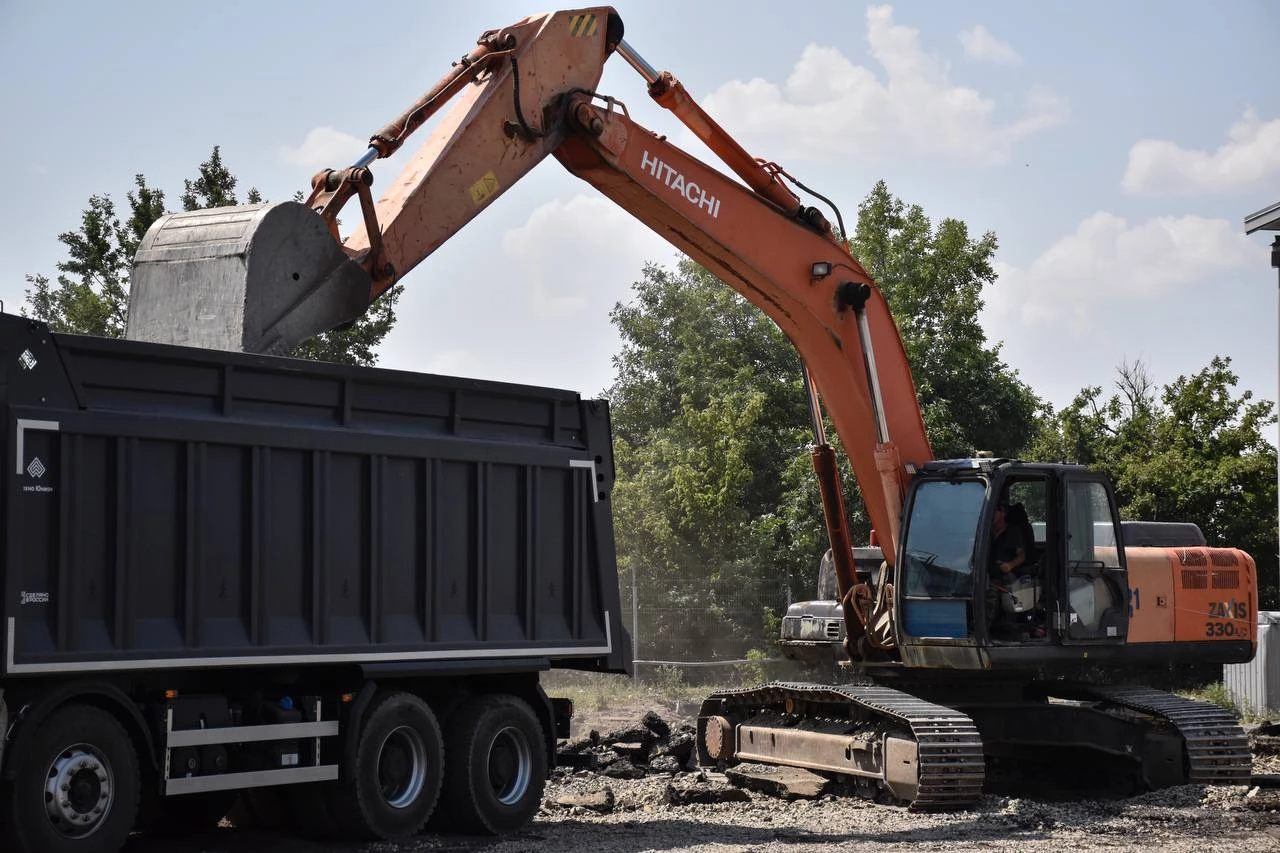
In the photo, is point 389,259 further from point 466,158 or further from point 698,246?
point 698,246

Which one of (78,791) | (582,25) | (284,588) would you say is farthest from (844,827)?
(582,25)

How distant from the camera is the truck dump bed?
904cm

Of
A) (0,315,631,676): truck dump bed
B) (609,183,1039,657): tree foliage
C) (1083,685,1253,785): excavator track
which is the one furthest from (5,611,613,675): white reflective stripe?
(609,183,1039,657): tree foliage

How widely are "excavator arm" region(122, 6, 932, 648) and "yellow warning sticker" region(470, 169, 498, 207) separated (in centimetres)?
1

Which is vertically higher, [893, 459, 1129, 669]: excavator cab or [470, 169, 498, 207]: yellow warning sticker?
[470, 169, 498, 207]: yellow warning sticker

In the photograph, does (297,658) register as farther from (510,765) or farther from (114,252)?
(114,252)

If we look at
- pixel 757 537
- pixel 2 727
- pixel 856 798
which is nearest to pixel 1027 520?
pixel 856 798

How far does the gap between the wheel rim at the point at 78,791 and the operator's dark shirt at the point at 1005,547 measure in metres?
7.70

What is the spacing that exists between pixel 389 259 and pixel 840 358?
4938 millimetres

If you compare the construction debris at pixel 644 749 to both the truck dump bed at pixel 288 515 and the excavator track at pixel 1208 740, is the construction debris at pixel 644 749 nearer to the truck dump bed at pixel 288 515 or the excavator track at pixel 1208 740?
the truck dump bed at pixel 288 515

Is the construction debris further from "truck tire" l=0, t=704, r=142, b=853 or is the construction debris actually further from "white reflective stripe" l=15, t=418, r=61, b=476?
"white reflective stripe" l=15, t=418, r=61, b=476

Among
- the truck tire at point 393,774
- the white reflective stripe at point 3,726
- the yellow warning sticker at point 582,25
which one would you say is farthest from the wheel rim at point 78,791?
the yellow warning sticker at point 582,25

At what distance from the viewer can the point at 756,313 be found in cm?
4166

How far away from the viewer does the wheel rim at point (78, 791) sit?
350 inches
